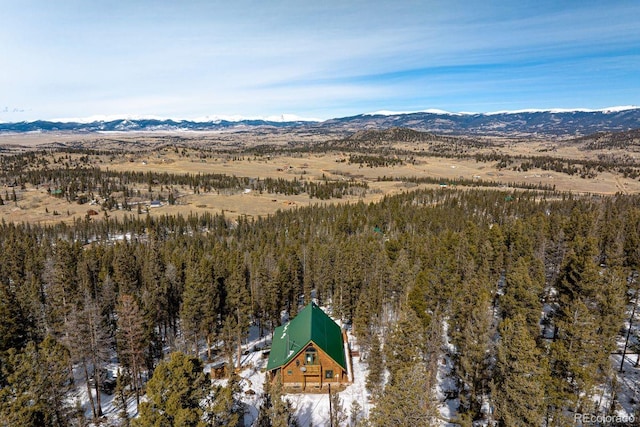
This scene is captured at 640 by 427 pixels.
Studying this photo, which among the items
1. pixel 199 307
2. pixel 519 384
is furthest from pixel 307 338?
pixel 519 384

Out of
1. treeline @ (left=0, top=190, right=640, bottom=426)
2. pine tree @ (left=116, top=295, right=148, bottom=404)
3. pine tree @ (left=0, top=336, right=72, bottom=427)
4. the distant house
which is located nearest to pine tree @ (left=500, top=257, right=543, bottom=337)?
treeline @ (left=0, top=190, right=640, bottom=426)

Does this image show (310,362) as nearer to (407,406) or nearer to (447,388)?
(447,388)

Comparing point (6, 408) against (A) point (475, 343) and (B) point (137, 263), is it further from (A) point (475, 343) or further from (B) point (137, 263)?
(B) point (137, 263)

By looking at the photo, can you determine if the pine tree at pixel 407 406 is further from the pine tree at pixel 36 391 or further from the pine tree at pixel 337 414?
the pine tree at pixel 36 391

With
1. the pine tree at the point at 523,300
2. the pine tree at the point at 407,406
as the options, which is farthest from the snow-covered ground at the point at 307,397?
the pine tree at the point at 523,300

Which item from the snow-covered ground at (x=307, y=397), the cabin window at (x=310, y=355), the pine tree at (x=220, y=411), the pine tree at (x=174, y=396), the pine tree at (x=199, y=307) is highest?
the pine tree at (x=174, y=396)

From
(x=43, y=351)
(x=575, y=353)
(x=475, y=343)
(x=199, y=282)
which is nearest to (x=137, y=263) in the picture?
(x=199, y=282)

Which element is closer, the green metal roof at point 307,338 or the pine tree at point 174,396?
the pine tree at point 174,396
